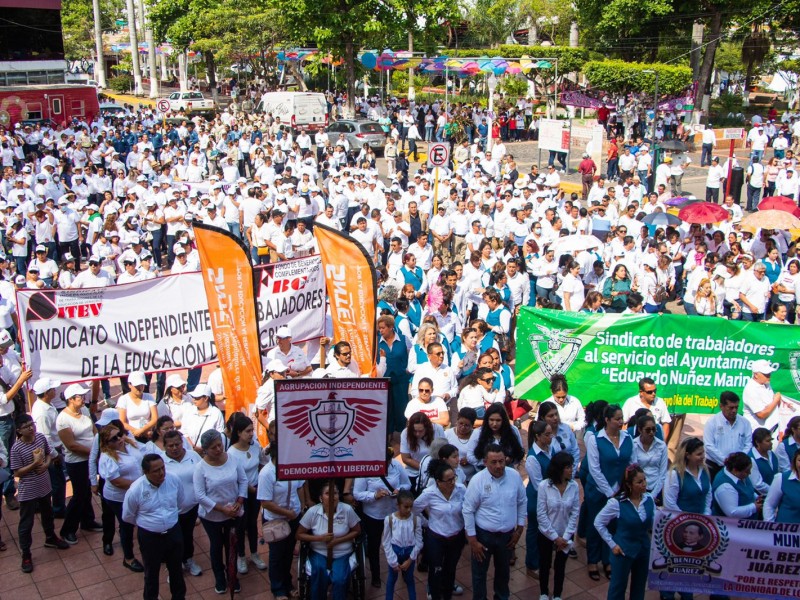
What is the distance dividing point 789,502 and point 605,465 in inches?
55.7

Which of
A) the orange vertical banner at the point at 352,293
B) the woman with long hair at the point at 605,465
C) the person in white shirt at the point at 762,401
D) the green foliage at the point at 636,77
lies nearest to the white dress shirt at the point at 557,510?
the woman with long hair at the point at 605,465

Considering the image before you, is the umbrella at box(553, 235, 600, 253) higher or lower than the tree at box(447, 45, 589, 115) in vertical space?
lower

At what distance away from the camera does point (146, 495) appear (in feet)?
20.8

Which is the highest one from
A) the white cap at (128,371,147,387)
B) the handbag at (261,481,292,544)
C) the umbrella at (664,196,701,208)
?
the umbrella at (664,196,701,208)

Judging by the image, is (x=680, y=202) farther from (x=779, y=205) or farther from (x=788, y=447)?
(x=788, y=447)

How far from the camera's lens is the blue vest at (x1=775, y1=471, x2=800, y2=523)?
6457 millimetres

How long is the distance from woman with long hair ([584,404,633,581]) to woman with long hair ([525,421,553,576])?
1.31 ft

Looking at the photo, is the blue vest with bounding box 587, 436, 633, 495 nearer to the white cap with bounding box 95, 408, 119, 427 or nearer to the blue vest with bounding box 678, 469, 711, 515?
the blue vest with bounding box 678, 469, 711, 515

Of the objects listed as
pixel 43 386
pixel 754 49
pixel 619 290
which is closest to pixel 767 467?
pixel 619 290

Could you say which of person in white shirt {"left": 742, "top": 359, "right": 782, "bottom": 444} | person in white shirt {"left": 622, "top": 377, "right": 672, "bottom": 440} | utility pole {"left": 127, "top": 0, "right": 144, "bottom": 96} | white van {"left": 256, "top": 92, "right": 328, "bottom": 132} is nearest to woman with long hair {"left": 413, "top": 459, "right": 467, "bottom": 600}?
person in white shirt {"left": 622, "top": 377, "right": 672, "bottom": 440}

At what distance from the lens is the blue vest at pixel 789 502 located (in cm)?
646

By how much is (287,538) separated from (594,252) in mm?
7731

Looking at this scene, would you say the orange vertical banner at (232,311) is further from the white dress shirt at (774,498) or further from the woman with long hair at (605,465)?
the white dress shirt at (774,498)

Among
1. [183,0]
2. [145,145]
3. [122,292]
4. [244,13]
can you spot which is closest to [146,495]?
[122,292]
